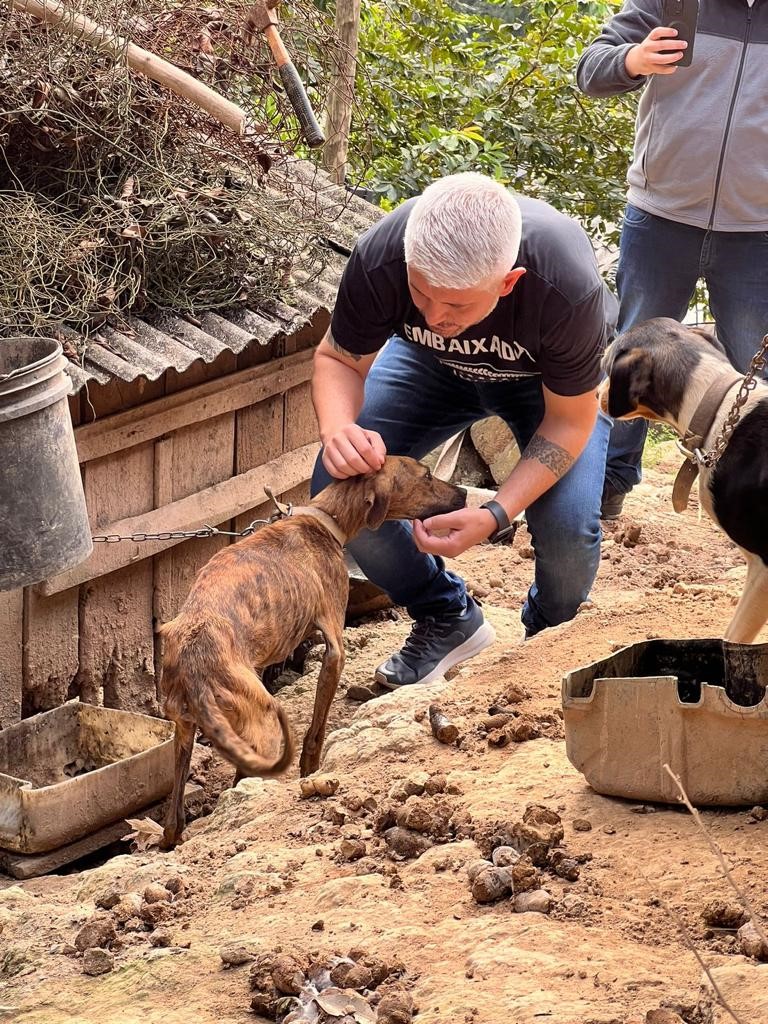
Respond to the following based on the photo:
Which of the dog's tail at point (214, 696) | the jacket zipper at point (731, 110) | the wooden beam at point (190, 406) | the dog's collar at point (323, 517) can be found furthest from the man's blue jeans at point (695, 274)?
the dog's tail at point (214, 696)

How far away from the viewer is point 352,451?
4.89 m

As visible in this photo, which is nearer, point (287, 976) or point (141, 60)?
point (287, 976)

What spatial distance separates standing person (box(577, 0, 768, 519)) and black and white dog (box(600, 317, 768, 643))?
1.02 metres

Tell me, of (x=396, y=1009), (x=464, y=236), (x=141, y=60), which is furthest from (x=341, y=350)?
(x=396, y=1009)

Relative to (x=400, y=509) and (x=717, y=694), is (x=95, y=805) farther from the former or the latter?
(x=717, y=694)

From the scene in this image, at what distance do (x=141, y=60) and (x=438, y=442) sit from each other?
2107mm

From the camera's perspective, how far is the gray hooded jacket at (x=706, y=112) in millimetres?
5508

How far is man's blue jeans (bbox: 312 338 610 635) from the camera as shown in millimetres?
5336

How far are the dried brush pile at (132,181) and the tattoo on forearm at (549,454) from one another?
1859 mm

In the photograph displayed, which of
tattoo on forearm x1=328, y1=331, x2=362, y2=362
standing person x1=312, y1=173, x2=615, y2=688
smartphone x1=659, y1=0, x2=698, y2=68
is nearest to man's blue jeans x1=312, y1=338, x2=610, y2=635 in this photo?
standing person x1=312, y1=173, x2=615, y2=688

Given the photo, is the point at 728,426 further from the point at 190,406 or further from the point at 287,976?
the point at 190,406

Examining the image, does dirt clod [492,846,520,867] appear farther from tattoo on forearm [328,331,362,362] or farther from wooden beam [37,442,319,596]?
wooden beam [37,442,319,596]

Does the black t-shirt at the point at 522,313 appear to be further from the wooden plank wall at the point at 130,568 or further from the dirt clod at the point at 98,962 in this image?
the dirt clod at the point at 98,962

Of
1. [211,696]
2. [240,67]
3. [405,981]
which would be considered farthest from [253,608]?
[240,67]
